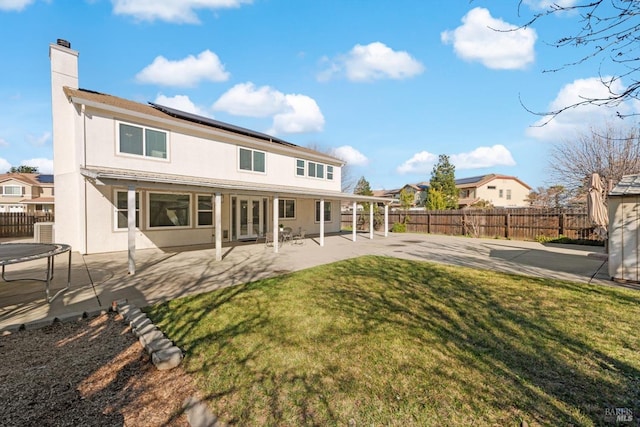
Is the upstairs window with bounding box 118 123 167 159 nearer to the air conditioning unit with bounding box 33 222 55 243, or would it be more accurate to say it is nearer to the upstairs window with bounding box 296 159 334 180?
the air conditioning unit with bounding box 33 222 55 243

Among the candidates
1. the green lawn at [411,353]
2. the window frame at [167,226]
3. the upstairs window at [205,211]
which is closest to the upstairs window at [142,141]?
the window frame at [167,226]

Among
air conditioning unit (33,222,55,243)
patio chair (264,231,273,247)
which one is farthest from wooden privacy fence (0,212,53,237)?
patio chair (264,231,273,247)

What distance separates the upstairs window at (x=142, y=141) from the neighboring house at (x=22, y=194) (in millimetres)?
32262

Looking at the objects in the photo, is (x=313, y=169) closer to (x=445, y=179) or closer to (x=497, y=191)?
(x=445, y=179)

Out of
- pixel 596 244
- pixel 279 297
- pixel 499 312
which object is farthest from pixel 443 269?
pixel 596 244

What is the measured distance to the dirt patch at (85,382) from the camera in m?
2.39

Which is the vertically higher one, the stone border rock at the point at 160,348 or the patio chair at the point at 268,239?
the patio chair at the point at 268,239

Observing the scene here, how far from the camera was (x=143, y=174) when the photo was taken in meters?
9.98

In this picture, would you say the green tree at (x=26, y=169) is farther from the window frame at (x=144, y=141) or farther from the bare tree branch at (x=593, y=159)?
the bare tree branch at (x=593, y=159)

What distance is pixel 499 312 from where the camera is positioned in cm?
461

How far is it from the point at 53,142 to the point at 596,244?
2406 cm

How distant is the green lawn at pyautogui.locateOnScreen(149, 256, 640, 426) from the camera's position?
240 cm

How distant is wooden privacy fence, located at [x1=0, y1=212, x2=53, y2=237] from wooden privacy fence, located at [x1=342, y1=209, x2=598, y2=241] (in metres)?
23.8

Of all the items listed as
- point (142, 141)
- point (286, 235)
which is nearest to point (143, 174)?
point (142, 141)
